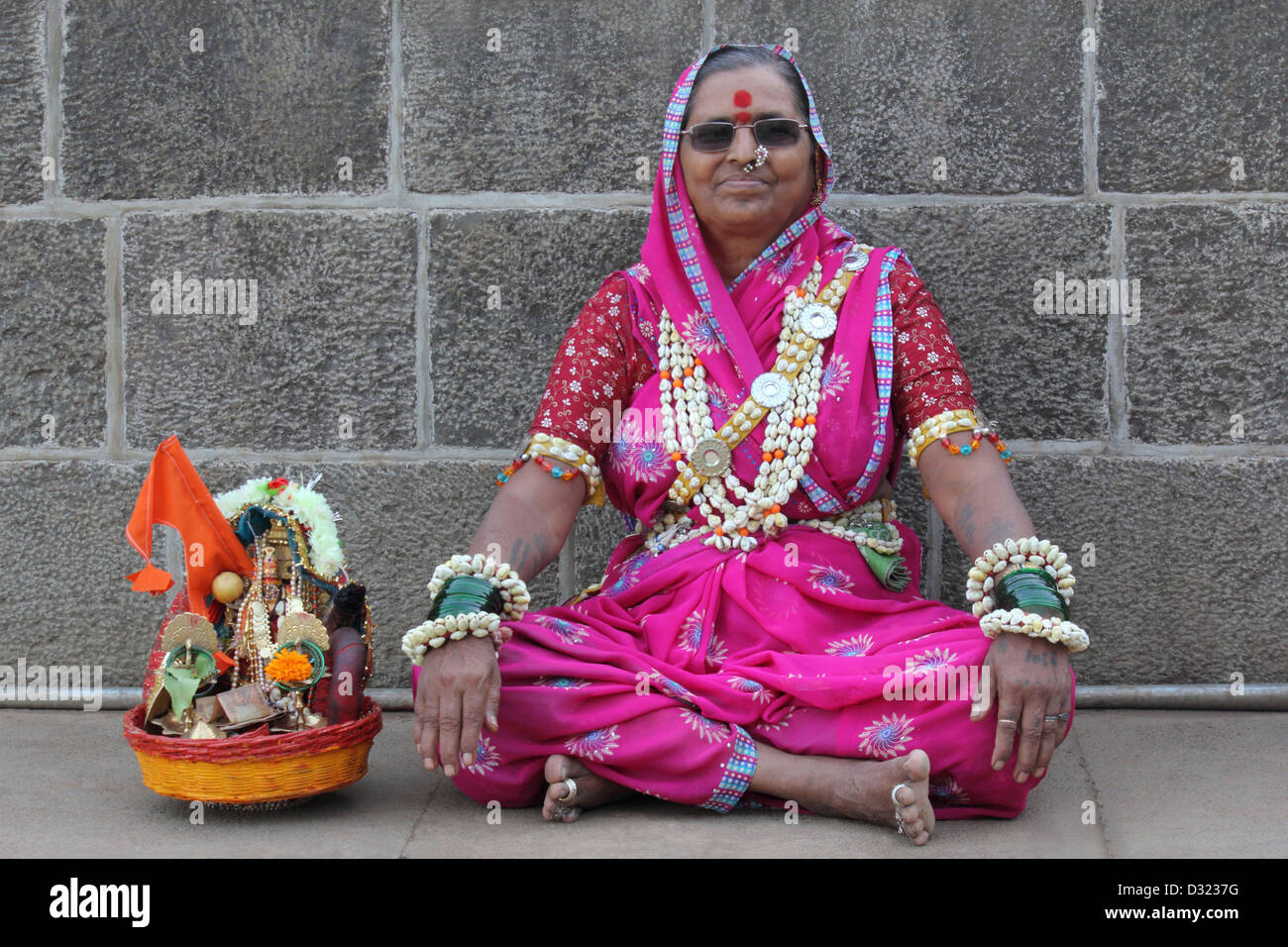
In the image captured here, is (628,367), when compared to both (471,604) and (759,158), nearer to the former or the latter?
(759,158)

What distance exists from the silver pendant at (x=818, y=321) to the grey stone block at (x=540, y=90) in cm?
85

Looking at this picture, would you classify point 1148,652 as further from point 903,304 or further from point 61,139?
point 61,139

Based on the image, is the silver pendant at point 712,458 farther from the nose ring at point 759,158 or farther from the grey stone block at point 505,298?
the grey stone block at point 505,298

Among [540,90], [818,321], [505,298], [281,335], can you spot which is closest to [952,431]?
[818,321]

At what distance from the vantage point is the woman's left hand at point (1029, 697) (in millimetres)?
2660

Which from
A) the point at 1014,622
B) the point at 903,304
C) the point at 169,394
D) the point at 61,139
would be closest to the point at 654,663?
the point at 1014,622

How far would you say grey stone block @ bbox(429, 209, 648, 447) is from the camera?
3.87 meters

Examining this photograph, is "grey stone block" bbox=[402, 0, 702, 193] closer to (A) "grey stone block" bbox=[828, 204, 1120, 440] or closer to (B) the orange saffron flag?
(A) "grey stone block" bbox=[828, 204, 1120, 440]

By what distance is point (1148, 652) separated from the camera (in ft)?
12.6

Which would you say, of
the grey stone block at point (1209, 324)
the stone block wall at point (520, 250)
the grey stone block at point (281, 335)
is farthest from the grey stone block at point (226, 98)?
the grey stone block at point (1209, 324)

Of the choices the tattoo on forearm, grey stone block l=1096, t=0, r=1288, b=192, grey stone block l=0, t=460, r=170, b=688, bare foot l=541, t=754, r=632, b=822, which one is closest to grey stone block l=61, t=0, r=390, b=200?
grey stone block l=0, t=460, r=170, b=688

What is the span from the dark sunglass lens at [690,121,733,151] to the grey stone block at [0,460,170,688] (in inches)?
74.7

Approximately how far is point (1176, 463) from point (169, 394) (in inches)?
113

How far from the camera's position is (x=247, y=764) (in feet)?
8.98
